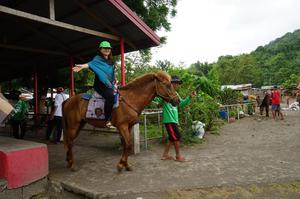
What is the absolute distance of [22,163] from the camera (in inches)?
178

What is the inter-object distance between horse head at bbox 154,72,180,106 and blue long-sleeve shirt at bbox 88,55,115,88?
0.91m

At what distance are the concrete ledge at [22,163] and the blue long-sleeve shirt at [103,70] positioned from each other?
5.31ft

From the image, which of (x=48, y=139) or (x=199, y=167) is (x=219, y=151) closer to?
(x=199, y=167)

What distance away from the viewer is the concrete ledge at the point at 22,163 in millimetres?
4332

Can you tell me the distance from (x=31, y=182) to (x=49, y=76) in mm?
10782

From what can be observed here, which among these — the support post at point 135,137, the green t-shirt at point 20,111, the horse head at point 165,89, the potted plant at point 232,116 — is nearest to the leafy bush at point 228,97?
the potted plant at point 232,116

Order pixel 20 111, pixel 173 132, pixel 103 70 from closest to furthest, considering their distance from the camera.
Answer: pixel 103 70 < pixel 173 132 < pixel 20 111

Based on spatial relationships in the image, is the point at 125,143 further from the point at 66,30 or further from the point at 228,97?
the point at 228,97

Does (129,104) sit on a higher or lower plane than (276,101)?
lower

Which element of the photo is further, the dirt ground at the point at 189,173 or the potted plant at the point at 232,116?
the potted plant at the point at 232,116

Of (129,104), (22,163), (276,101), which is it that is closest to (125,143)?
(129,104)

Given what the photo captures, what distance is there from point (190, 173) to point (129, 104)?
181 centimetres

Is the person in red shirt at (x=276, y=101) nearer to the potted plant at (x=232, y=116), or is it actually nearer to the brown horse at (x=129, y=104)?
the potted plant at (x=232, y=116)

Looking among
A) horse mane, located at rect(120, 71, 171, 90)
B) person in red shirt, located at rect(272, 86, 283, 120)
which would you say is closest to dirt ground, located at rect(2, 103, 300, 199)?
horse mane, located at rect(120, 71, 171, 90)
